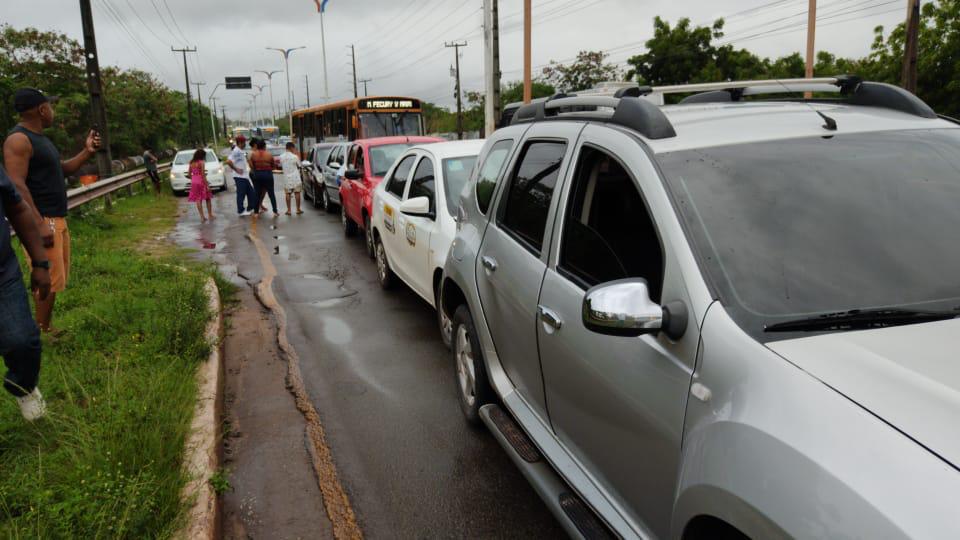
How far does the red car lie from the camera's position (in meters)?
10.2

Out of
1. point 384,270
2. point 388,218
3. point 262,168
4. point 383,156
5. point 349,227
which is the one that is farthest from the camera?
point 262,168

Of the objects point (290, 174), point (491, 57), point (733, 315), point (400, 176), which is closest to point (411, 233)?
point (400, 176)

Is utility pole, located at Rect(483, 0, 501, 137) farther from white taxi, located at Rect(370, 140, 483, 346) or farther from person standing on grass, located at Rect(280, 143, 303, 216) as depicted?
white taxi, located at Rect(370, 140, 483, 346)

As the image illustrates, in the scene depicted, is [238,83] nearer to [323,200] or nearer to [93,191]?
[323,200]

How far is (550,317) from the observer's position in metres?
2.91

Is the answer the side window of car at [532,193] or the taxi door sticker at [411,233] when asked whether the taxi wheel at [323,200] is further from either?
the side window of car at [532,193]

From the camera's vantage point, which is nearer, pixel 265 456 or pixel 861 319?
pixel 861 319

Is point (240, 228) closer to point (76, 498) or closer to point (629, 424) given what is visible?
point (76, 498)

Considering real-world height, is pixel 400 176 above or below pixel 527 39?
below

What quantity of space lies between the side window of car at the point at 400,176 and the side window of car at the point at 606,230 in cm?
455

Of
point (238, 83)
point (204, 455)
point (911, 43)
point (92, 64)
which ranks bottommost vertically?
point (204, 455)

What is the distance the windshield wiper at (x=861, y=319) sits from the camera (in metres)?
2.00

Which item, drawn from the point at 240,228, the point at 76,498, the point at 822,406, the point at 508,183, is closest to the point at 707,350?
the point at 822,406

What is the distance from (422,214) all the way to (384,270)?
230 cm
